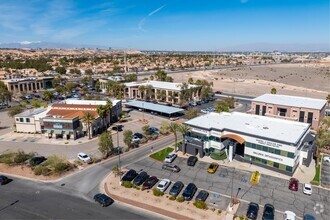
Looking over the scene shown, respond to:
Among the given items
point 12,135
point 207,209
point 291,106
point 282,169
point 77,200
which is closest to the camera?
point 207,209

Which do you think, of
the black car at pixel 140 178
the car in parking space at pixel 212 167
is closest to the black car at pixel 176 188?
the black car at pixel 140 178

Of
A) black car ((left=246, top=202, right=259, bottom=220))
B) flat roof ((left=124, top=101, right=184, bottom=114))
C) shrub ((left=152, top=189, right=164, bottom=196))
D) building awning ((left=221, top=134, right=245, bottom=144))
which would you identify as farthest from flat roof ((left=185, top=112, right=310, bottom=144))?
flat roof ((left=124, top=101, right=184, bottom=114))

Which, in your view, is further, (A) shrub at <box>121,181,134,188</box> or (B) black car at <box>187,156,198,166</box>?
(B) black car at <box>187,156,198,166</box>

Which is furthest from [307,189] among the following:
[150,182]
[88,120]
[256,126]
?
[88,120]

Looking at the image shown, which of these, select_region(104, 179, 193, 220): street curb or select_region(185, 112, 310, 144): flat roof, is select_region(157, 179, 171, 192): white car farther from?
select_region(185, 112, 310, 144): flat roof

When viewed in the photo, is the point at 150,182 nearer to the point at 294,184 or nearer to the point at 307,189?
the point at 294,184

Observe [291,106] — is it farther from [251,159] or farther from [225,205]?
[225,205]

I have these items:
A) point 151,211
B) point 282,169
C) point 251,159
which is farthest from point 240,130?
point 151,211

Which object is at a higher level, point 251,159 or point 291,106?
point 291,106

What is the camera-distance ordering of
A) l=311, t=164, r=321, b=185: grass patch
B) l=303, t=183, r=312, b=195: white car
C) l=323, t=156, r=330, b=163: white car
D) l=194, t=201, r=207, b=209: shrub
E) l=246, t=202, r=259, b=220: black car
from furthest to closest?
l=323, t=156, r=330, b=163: white car
l=311, t=164, r=321, b=185: grass patch
l=303, t=183, r=312, b=195: white car
l=194, t=201, r=207, b=209: shrub
l=246, t=202, r=259, b=220: black car
